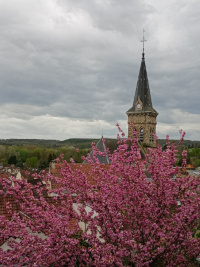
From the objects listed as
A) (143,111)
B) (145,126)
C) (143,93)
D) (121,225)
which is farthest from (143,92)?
(121,225)

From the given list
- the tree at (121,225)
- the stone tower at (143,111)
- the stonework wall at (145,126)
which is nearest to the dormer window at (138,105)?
the stone tower at (143,111)

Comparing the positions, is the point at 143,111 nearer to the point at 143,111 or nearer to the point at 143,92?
the point at 143,111

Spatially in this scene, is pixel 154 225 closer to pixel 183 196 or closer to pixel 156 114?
pixel 183 196

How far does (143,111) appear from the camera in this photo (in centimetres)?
4084

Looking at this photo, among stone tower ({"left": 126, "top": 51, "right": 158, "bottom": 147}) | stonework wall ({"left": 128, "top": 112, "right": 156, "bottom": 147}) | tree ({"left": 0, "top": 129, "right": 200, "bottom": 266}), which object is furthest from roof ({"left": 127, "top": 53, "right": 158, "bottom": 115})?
tree ({"left": 0, "top": 129, "right": 200, "bottom": 266})

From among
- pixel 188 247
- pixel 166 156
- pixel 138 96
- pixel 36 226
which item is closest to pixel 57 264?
pixel 36 226

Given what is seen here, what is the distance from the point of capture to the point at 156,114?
4272 centimetres

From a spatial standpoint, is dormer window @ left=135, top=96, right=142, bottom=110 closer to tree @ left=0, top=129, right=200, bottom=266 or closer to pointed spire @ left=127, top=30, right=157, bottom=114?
pointed spire @ left=127, top=30, right=157, bottom=114

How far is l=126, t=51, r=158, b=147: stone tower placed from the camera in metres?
41.2

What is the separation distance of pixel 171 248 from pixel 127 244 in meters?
1.19

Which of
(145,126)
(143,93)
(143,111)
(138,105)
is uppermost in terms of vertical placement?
(143,93)

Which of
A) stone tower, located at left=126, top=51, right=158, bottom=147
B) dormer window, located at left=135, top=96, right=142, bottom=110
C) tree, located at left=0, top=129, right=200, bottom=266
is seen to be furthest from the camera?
dormer window, located at left=135, top=96, right=142, bottom=110

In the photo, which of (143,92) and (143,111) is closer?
(143,111)

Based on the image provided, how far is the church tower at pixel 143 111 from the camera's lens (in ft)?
135
